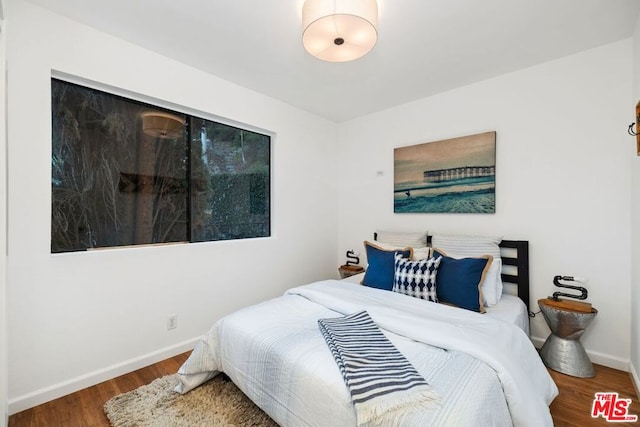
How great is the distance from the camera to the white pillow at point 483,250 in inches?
90.1

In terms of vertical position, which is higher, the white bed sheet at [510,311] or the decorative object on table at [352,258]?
the decorative object on table at [352,258]

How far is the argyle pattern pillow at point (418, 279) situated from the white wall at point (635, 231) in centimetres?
126

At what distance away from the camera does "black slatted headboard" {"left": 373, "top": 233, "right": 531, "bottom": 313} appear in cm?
252

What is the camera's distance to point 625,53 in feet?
7.07

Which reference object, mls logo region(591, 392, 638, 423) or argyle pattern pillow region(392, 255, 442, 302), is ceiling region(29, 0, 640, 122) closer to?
argyle pattern pillow region(392, 255, 442, 302)

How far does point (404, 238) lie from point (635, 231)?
1689 millimetres

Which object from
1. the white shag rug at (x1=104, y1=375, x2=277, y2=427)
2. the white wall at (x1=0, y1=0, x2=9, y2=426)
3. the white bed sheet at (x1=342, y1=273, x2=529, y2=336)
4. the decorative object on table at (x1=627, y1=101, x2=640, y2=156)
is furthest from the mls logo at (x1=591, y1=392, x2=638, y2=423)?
the white wall at (x1=0, y1=0, x2=9, y2=426)

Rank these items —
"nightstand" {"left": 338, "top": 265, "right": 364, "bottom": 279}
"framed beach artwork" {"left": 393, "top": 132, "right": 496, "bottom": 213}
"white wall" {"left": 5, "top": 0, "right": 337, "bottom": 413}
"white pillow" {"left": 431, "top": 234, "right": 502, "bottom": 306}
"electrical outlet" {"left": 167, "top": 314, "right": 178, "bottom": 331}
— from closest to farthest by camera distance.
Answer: "white wall" {"left": 5, "top": 0, "right": 337, "bottom": 413}, "white pillow" {"left": 431, "top": 234, "right": 502, "bottom": 306}, "electrical outlet" {"left": 167, "top": 314, "right": 178, "bottom": 331}, "framed beach artwork" {"left": 393, "top": 132, "right": 496, "bottom": 213}, "nightstand" {"left": 338, "top": 265, "right": 364, "bottom": 279}

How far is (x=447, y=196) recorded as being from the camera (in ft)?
9.84

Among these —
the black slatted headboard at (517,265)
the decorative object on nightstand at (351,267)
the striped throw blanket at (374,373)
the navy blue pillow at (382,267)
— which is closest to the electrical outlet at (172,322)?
the striped throw blanket at (374,373)

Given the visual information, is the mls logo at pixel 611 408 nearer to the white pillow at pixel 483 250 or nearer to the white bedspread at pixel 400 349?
the white bedspread at pixel 400 349

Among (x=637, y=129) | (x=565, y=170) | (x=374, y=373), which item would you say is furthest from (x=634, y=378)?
(x=374, y=373)

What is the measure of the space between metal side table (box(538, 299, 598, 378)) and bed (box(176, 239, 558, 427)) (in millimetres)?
208

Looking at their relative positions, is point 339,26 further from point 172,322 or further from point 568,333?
point 568,333
